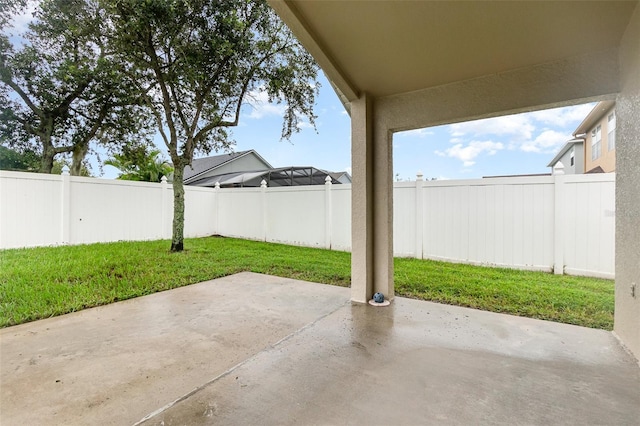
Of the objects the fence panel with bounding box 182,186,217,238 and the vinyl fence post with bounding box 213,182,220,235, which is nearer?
the fence panel with bounding box 182,186,217,238

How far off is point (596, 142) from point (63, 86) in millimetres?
16438

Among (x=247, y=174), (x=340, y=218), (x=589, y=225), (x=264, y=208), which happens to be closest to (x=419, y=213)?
(x=340, y=218)

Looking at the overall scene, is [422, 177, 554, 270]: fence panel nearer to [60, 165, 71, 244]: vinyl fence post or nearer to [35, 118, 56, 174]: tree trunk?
[60, 165, 71, 244]: vinyl fence post

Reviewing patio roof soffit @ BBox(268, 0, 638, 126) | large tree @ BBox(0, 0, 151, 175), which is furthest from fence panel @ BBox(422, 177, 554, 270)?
large tree @ BBox(0, 0, 151, 175)

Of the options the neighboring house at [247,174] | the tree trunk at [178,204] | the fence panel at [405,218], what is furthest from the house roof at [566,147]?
the tree trunk at [178,204]

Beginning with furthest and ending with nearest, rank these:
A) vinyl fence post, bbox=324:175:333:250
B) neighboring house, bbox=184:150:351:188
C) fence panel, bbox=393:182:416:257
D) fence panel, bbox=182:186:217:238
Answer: neighboring house, bbox=184:150:351:188
fence panel, bbox=182:186:217:238
vinyl fence post, bbox=324:175:333:250
fence panel, bbox=393:182:416:257

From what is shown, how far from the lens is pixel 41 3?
238 inches

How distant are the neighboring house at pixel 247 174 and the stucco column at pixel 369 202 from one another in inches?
257

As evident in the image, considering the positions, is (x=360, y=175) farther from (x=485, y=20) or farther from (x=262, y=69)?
(x=262, y=69)

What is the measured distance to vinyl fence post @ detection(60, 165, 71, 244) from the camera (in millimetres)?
6777

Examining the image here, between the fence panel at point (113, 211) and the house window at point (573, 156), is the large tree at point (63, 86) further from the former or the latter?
the house window at point (573, 156)

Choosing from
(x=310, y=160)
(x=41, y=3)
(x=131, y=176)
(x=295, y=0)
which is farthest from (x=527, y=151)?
(x=131, y=176)

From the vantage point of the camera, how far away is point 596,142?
10617mm

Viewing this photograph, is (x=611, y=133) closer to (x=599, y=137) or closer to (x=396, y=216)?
(x=599, y=137)
